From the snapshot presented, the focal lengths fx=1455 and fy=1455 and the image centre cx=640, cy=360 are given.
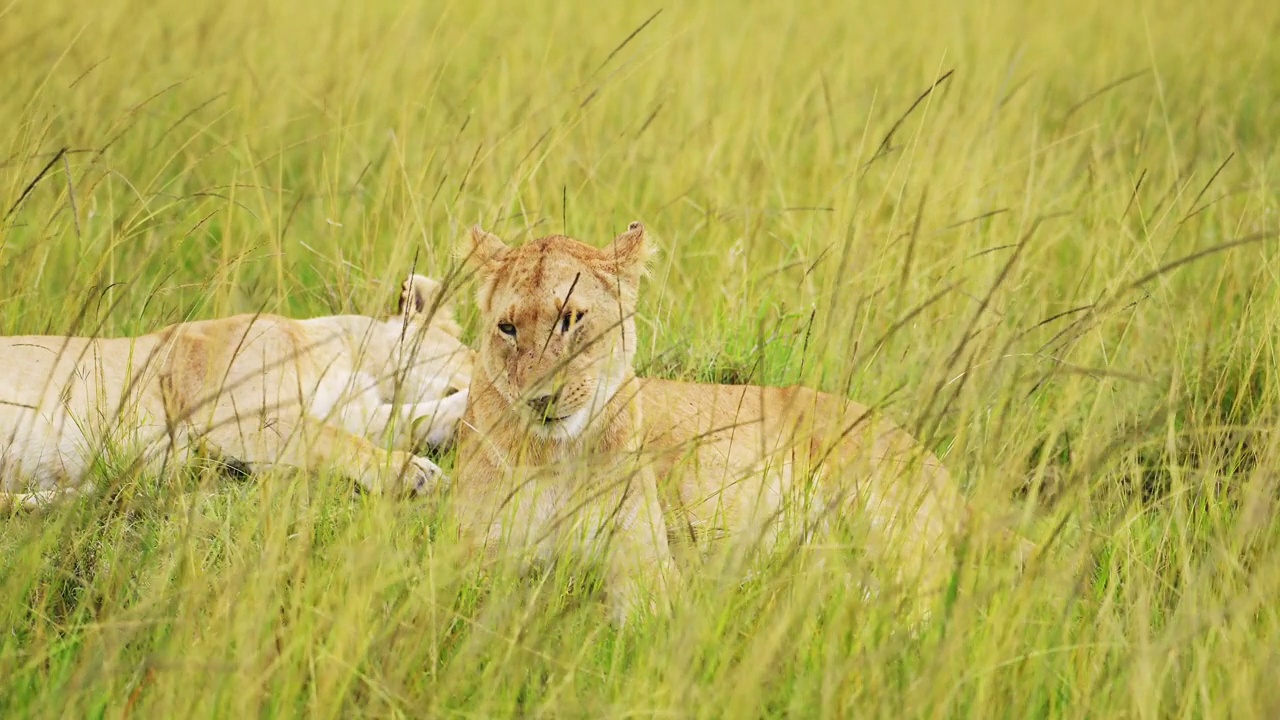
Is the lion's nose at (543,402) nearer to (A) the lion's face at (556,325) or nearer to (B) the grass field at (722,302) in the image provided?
(A) the lion's face at (556,325)

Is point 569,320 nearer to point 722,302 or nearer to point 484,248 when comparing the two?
point 484,248

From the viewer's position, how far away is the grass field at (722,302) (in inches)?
99.6

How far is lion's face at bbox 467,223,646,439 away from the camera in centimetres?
331

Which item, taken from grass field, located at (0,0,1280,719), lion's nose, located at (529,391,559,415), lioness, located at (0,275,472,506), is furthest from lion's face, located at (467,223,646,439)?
lioness, located at (0,275,472,506)

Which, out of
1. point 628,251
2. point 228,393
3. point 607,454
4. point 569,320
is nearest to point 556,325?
point 569,320

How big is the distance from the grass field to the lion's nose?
33 cm

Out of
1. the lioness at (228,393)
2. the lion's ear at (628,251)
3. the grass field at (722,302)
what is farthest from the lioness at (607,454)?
the lioness at (228,393)

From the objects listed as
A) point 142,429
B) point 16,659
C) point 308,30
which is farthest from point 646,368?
point 308,30

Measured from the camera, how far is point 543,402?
3299 millimetres

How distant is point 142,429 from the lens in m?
4.29

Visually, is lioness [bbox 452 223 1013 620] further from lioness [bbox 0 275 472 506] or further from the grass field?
lioness [bbox 0 275 472 506]

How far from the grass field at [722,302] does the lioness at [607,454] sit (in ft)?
0.49

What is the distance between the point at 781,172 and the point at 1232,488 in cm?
268

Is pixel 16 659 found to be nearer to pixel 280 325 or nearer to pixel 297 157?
pixel 280 325
